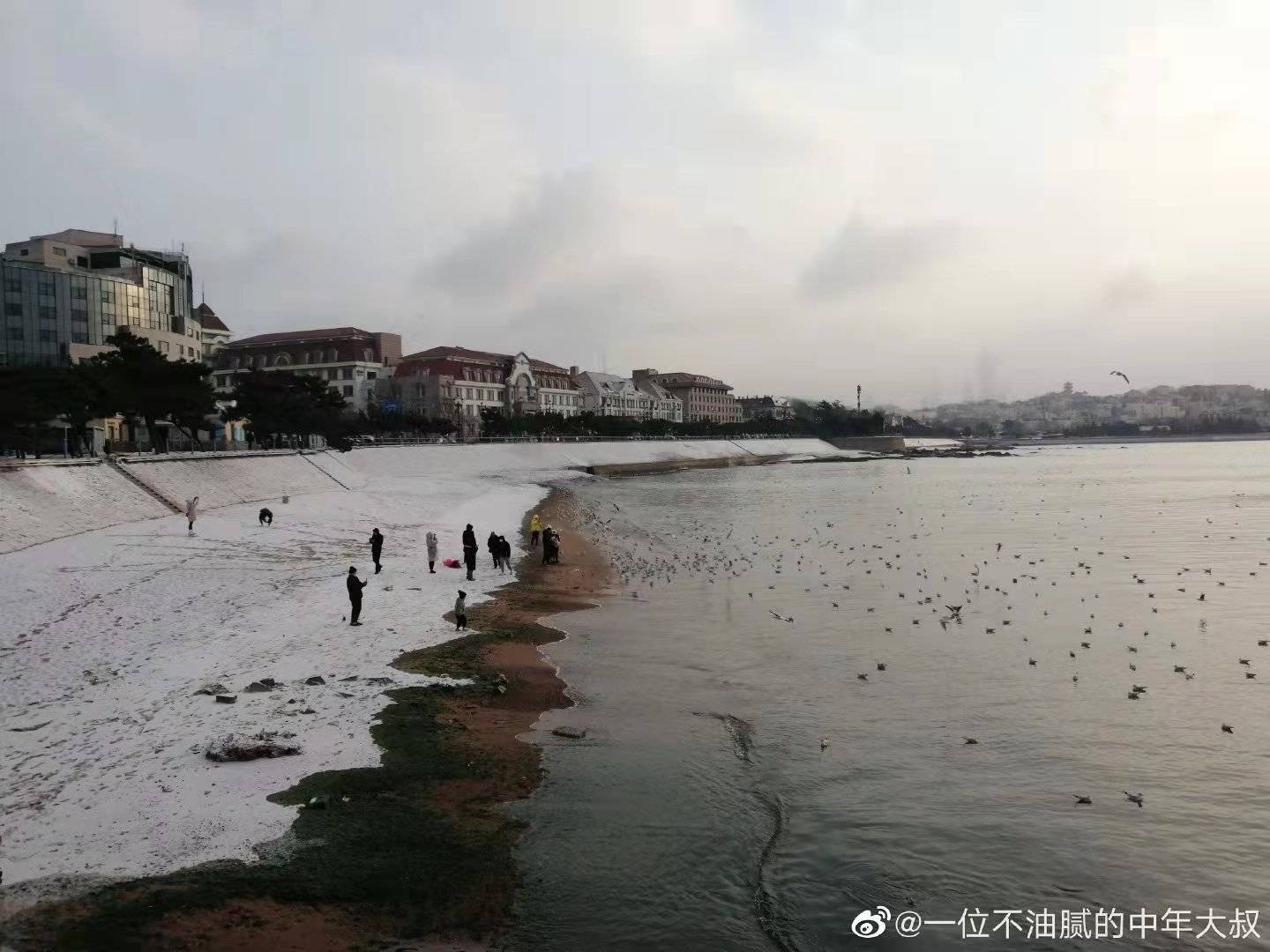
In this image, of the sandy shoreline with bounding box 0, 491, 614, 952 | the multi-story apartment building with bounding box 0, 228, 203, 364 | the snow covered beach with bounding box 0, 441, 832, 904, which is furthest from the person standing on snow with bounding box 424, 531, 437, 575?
the multi-story apartment building with bounding box 0, 228, 203, 364

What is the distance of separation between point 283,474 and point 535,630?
39420 mm

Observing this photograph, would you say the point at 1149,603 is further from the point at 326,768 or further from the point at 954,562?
the point at 326,768

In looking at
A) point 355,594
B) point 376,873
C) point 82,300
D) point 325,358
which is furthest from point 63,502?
point 325,358

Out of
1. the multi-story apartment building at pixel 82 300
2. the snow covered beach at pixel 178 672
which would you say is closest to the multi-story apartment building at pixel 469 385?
the multi-story apartment building at pixel 82 300

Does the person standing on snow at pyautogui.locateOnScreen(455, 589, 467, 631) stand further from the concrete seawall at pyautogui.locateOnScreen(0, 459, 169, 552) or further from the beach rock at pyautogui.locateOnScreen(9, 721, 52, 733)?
the concrete seawall at pyautogui.locateOnScreen(0, 459, 169, 552)

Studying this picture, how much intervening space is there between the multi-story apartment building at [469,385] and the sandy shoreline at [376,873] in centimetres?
11167

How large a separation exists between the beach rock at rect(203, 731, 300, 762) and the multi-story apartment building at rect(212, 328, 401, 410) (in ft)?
387

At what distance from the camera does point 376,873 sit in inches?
343

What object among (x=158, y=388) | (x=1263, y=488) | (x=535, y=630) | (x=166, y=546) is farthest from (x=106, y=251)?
(x=1263, y=488)

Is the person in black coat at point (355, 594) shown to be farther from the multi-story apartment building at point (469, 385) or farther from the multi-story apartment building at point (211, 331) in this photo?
the multi-story apartment building at point (211, 331)

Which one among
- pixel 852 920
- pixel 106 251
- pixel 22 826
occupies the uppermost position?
pixel 106 251

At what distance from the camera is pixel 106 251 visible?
306 feet

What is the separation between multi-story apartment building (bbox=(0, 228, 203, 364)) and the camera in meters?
80.9

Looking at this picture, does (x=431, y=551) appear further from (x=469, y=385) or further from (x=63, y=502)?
(x=469, y=385)
